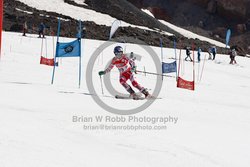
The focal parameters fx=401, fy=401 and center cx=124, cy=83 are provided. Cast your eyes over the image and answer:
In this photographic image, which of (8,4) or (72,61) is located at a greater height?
(8,4)

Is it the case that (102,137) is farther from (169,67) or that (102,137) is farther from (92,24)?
(92,24)

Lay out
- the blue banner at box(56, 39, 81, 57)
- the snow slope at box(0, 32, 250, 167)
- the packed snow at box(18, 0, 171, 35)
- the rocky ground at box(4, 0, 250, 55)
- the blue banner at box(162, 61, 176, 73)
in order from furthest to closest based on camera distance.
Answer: the packed snow at box(18, 0, 171, 35)
the rocky ground at box(4, 0, 250, 55)
the blue banner at box(162, 61, 176, 73)
the blue banner at box(56, 39, 81, 57)
the snow slope at box(0, 32, 250, 167)

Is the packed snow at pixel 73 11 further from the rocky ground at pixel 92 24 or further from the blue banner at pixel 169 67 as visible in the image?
the blue banner at pixel 169 67

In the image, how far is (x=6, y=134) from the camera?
5.23m

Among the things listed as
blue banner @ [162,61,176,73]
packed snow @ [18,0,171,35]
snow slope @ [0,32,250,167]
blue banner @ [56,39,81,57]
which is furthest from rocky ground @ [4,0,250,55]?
snow slope @ [0,32,250,167]

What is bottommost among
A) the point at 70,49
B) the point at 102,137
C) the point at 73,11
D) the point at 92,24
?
the point at 102,137

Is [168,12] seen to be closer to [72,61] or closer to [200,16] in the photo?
[200,16]

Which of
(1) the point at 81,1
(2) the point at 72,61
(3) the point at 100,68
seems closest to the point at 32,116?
(3) the point at 100,68

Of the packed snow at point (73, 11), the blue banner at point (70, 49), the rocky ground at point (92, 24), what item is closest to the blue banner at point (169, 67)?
the blue banner at point (70, 49)

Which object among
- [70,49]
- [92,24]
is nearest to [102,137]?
[70,49]

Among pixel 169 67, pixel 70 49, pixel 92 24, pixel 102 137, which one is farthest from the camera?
pixel 92 24

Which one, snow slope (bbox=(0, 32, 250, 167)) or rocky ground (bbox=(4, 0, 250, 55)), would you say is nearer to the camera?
snow slope (bbox=(0, 32, 250, 167))

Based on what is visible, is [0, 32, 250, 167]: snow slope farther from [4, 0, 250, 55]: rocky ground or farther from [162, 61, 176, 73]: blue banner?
[4, 0, 250, 55]: rocky ground

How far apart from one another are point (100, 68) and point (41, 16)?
85.5 ft
